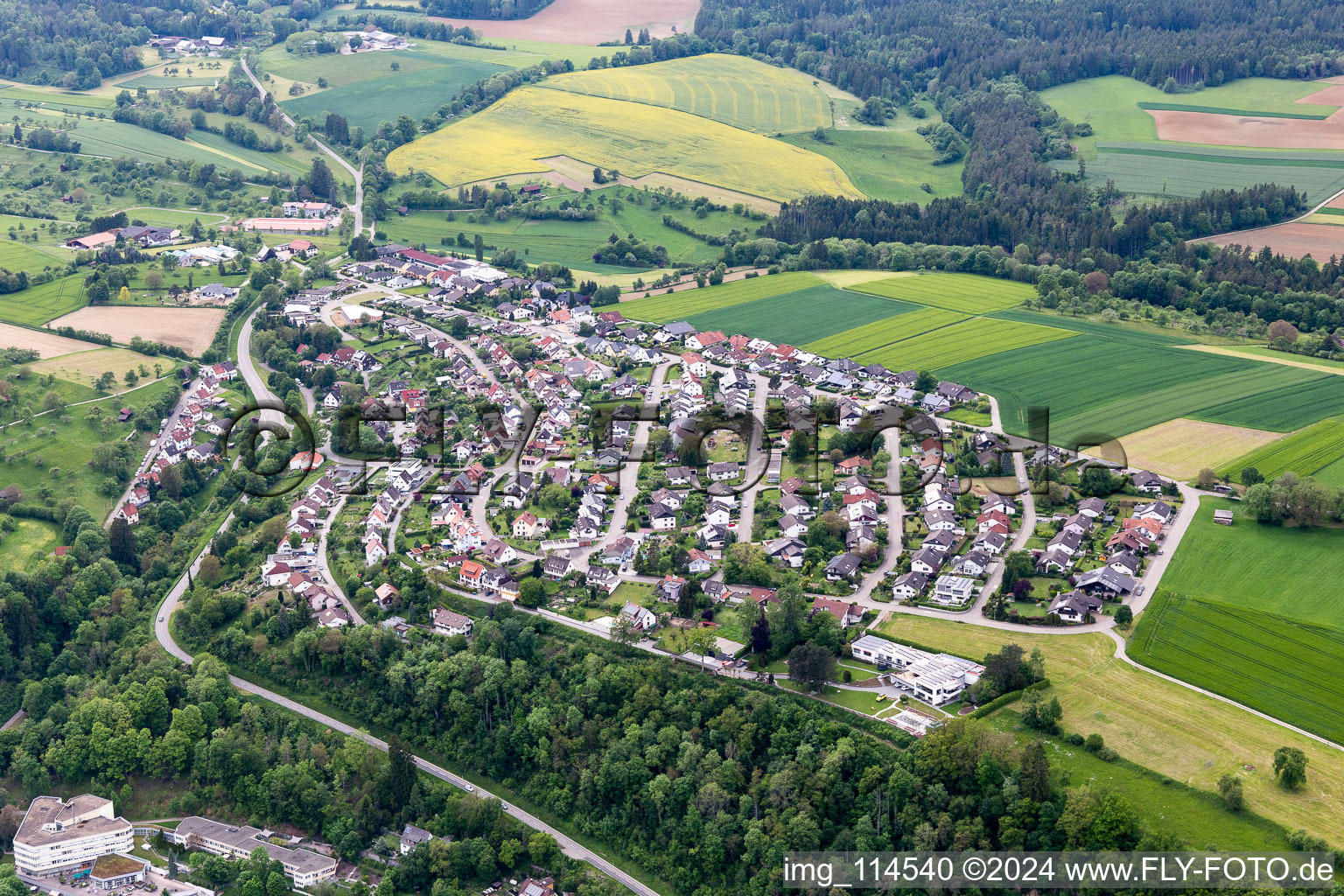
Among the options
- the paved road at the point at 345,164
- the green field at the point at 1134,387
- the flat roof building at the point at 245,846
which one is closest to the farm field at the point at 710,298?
the green field at the point at 1134,387

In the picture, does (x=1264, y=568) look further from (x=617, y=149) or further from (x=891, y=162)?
(x=617, y=149)

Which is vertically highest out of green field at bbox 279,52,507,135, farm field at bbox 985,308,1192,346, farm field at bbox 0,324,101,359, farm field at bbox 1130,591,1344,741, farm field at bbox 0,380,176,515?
green field at bbox 279,52,507,135

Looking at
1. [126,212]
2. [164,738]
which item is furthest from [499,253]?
[164,738]

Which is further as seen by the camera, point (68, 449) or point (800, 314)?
point (800, 314)

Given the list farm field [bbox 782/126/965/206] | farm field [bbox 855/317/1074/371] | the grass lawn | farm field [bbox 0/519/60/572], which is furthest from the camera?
farm field [bbox 782/126/965/206]

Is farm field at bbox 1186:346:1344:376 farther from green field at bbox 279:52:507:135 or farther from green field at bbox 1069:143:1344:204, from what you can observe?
green field at bbox 279:52:507:135

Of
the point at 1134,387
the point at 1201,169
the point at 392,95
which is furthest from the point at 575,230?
the point at 1201,169

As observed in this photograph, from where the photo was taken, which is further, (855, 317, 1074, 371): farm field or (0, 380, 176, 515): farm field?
(855, 317, 1074, 371): farm field

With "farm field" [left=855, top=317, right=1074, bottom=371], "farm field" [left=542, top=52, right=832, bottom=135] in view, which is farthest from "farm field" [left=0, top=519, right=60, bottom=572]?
"farm field" [left=542, top=52, right=832, bottom=135]
